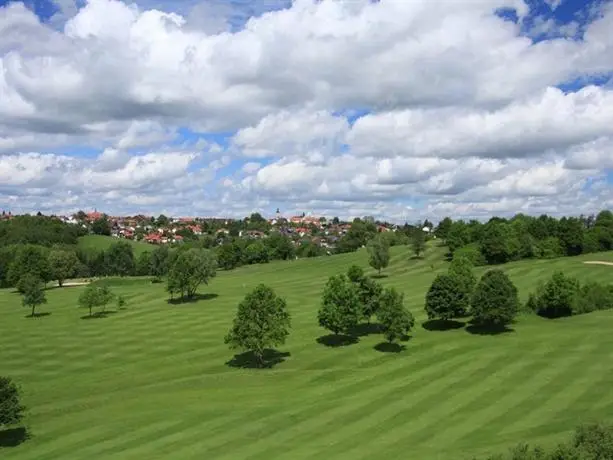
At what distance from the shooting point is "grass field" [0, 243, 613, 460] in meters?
39.6

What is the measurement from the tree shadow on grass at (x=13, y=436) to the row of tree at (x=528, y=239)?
116659mm

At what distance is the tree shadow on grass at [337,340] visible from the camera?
7388 cm

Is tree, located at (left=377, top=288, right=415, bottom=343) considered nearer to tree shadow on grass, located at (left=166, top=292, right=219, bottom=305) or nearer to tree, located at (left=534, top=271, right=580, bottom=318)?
tree, located at (left=534, top=271, right=580, bottom=318)

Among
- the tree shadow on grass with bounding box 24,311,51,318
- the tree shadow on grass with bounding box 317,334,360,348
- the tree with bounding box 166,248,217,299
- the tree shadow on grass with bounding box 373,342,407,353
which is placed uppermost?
the tree with bounding box 166,248,217,299

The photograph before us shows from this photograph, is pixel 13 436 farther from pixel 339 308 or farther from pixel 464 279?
pixel 464 279

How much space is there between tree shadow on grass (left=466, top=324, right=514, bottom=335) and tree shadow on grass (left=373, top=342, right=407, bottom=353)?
11688 millimetres

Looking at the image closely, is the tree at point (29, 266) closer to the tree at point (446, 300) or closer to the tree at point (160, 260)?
the tree at point (160, 260)

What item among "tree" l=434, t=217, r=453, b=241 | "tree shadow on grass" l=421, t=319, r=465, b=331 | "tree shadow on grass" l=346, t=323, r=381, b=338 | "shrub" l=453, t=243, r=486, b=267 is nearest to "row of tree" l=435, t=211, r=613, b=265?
"shrub" l=453, t=243, r=486, b=267

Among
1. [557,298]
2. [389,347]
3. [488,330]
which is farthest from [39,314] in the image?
[557,298]

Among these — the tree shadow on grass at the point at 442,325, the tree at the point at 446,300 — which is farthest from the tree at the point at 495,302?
the tree shadow on grass at the point at 442,325

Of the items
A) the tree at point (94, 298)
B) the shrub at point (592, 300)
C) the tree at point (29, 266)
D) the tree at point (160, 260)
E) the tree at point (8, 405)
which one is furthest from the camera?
the tree at point (160, 260)

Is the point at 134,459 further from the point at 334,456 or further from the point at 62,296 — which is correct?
the point at 62,296

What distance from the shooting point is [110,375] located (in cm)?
6538

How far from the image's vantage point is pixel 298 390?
55438 mm
